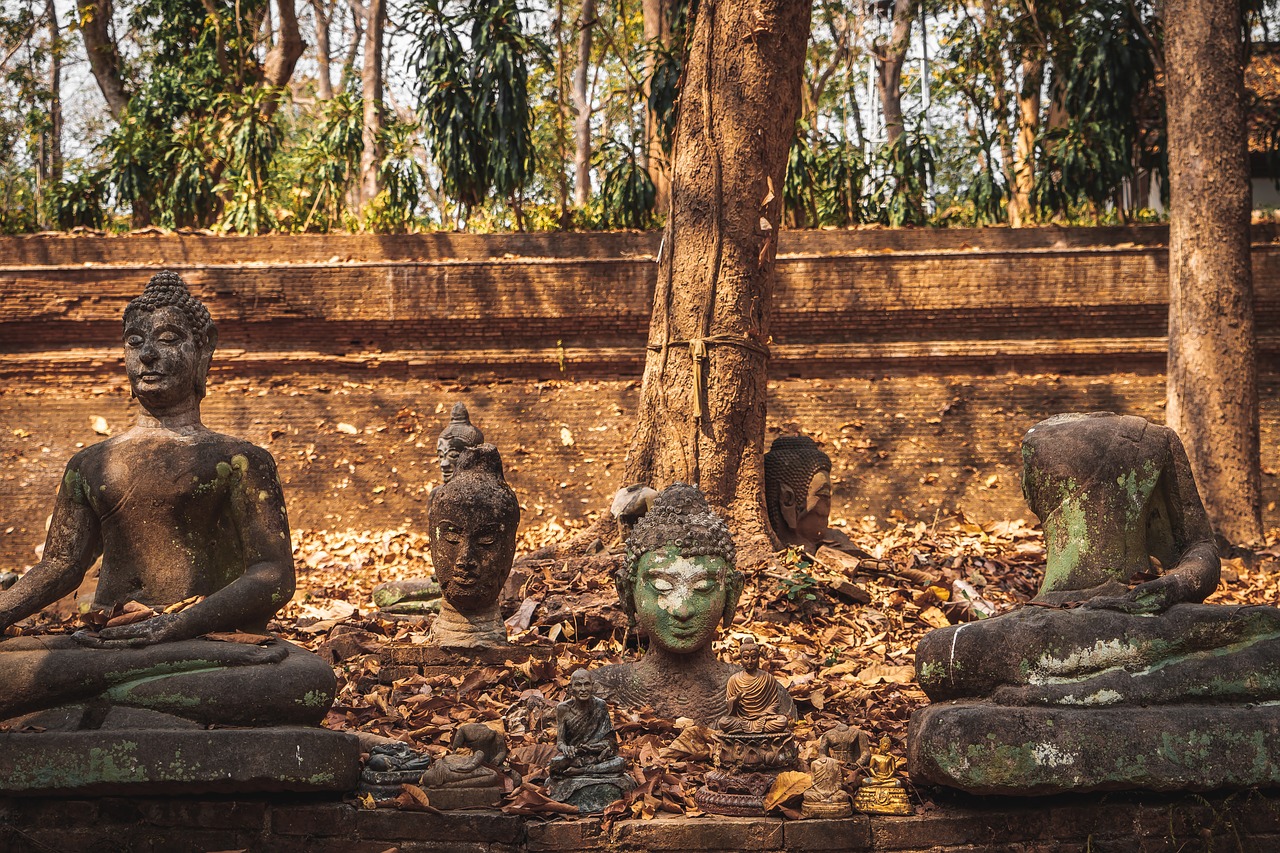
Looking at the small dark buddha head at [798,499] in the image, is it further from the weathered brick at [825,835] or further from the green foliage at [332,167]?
the green foliage at [332,167]

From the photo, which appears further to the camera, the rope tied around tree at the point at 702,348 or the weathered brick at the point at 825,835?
the rope tied around tree at the point at 702,348

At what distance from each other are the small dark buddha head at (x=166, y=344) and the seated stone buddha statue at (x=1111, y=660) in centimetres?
280

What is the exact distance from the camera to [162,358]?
16.3ft

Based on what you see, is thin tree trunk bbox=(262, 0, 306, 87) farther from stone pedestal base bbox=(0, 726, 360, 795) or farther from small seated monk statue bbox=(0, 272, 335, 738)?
stone pedestal base bbox=(0, 726, 360, 795)

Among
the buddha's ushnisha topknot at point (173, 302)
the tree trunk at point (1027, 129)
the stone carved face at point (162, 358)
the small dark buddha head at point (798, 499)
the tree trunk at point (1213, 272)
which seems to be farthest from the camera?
the tree trunk at point (1027, 129)

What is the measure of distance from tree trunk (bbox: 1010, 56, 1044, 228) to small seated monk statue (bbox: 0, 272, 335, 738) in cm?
1037

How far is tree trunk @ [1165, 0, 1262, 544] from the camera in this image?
8.71 m

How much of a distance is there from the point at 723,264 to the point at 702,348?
545 millimetres

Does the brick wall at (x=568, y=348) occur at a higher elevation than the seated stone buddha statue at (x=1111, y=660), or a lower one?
higher

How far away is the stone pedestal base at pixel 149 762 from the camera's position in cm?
412

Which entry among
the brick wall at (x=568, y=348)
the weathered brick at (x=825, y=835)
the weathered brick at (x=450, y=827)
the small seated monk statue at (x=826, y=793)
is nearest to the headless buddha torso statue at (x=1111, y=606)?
the small seated monk statue at (x=826, y=793)

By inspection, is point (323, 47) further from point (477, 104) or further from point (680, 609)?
point (680, 609)

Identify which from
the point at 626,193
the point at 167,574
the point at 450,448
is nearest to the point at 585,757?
the point at 167,574

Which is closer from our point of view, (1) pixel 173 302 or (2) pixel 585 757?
(2) pixel 585 757
